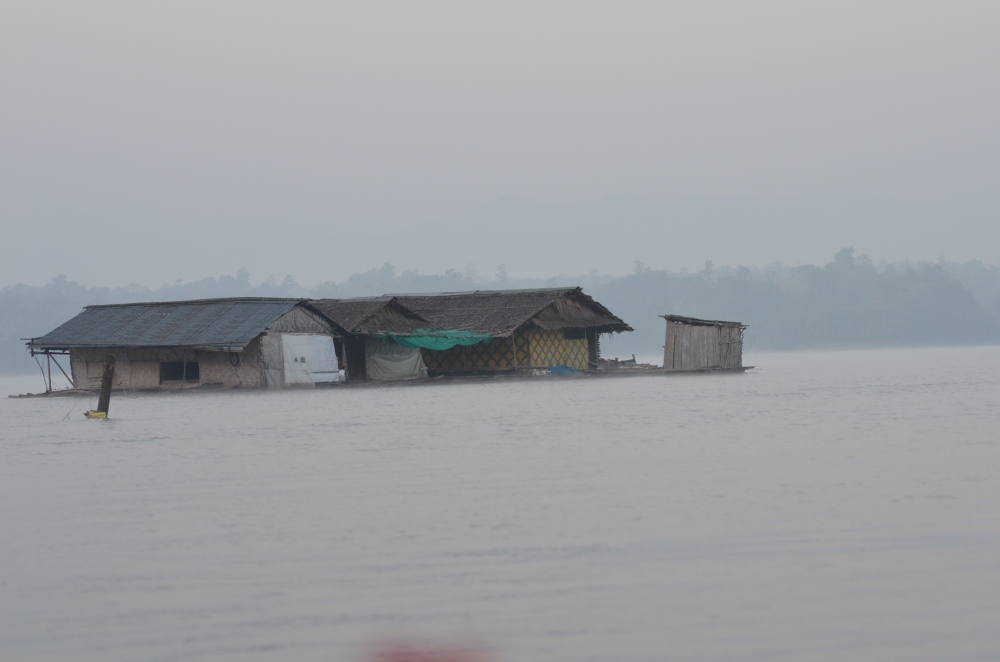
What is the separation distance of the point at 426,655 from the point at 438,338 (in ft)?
114

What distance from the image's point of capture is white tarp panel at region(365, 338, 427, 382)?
4178cm

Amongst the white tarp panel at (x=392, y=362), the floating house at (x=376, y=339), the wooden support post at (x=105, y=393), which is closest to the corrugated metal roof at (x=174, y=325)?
the floating house at (x=376, y=339)

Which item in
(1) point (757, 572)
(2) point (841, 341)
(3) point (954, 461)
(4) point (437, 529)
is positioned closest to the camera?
(1) point (757, 572)

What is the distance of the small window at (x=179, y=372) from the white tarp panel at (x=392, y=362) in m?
5.98

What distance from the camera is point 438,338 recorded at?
4109cm

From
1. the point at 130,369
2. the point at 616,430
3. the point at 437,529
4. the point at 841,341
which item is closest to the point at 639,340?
the point at 841,341

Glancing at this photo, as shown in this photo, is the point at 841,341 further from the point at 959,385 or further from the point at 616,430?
the point at 616,430

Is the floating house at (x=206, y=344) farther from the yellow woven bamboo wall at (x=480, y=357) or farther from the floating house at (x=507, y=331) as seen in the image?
the yellow woven bamboo wall at (x=480, y=357)

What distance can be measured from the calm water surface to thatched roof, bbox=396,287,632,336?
2202cm

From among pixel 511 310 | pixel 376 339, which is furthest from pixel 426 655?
pixel 511 310

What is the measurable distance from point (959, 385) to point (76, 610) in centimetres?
3062

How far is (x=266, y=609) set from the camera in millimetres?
7539

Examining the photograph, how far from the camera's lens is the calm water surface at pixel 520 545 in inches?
269

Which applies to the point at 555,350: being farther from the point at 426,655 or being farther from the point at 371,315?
the point at 426,655
